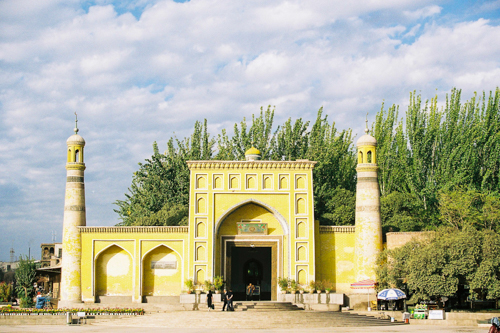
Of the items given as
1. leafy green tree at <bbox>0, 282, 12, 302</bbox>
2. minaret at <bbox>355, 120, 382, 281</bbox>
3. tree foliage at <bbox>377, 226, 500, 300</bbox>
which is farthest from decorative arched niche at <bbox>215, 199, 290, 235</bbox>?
leafy green tree at <bbox>0, 282, 12, 302</bbox>

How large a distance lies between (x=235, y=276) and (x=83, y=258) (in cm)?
781

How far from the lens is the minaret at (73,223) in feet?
77.0

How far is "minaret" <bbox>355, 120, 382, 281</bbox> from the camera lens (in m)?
23.0

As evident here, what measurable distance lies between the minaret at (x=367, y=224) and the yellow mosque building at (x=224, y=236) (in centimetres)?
4

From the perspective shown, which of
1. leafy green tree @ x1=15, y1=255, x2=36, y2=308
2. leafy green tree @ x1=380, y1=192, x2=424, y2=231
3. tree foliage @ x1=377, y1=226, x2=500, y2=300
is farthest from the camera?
leafy green tree @ x1=15, y1=255, x2=36, y2=308

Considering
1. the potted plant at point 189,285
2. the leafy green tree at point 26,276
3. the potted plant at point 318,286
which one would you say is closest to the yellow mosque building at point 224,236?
the potted plant at point 318,286

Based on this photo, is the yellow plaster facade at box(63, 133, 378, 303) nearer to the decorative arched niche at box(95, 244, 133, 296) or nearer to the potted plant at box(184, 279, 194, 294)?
the decorative arched niche at box(95, 244, 133, 296)

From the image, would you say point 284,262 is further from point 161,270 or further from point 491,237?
point 491,237

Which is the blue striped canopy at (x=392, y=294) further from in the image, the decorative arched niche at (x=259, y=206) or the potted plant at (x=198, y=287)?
the potted plant at (x=198, y=287)

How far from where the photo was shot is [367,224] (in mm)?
23297

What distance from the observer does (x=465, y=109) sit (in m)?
30.2

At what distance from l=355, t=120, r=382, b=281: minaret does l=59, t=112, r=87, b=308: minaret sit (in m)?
11.1

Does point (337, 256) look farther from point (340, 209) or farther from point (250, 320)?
point (250, 320)

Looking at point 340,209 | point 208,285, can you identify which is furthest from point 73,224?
point 340,209
